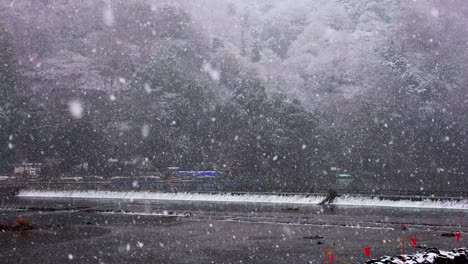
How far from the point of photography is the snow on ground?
1856 inches

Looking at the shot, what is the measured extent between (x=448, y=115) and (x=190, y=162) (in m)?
74.0

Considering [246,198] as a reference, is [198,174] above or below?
below

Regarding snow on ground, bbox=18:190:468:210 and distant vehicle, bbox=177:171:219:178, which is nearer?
snow on ground, bbox=18:190:468:210

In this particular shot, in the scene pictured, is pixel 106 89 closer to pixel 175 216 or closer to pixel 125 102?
pixel 125 102

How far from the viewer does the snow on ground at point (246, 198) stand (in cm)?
4715

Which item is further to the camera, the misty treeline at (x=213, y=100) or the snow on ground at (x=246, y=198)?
the misty treeline at (x=213, y=100)

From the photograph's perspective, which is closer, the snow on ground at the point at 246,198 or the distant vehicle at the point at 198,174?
the snow on ground at the point at 246,198

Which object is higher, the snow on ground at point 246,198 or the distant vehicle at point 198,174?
the snow on ground at point 246,198

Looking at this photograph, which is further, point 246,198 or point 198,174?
point 198,174

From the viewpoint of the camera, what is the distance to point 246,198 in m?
57.8

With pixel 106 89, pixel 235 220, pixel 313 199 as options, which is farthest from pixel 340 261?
pixel 106 89

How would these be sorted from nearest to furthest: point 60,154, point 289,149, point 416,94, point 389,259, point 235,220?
point 389,259 → point 235,220 → point 60,154 → point 289,149 → point 416,94

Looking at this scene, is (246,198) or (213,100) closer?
(246,198)

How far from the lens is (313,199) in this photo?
177 feet
